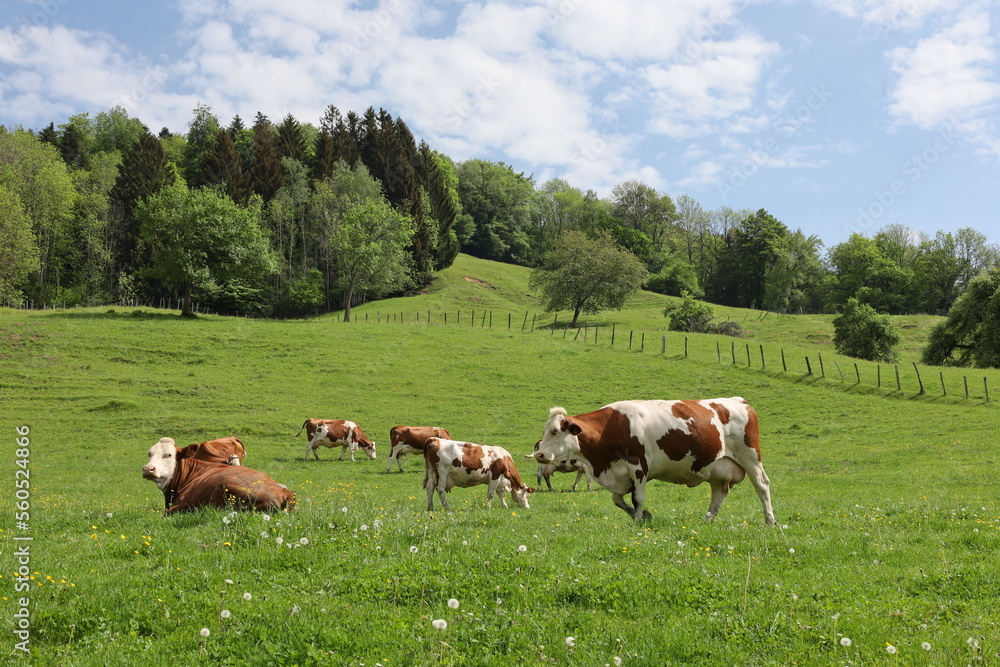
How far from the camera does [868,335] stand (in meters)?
53.9

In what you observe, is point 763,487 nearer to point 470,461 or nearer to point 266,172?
point 470,461

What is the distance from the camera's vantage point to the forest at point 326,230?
6297 centimetres

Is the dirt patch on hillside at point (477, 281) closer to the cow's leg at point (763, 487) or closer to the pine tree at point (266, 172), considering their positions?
the pine tree at point (266, 172)

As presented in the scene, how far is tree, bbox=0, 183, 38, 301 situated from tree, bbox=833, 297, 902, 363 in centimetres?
7568

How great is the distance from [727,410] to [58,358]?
39.8 m

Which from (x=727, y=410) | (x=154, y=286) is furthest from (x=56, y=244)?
(x=727, y=410)

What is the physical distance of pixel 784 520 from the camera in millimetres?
11320

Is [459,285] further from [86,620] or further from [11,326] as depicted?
[86,620]

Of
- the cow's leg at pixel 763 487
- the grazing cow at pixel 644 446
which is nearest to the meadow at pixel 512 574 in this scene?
the cow's leg at pixel 763 487

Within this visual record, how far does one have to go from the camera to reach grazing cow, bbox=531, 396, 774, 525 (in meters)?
10.9

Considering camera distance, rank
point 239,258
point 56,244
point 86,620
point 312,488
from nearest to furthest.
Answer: point 86,620, point 312,488, point 239,258, point 56,244

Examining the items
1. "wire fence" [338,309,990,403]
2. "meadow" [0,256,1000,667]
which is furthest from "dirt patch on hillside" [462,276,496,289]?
"meadow" [0,256,1000,667]

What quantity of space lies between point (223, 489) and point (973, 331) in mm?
56711

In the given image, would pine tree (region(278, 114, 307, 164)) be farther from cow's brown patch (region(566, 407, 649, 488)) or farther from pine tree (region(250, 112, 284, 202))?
cow's brown patch (region(566, 407, 649, 488))
